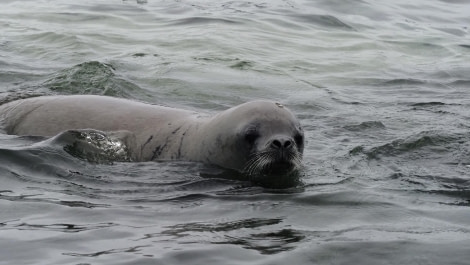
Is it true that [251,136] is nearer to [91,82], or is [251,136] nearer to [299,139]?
[299,139]

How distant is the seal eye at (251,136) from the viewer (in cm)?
617

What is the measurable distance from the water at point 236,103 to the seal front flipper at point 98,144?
0.33 ft

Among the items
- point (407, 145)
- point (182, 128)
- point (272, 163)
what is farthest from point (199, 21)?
point (272, 163)

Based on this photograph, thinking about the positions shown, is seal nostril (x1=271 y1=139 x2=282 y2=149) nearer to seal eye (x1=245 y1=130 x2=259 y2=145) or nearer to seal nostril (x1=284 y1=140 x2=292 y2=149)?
seal nostril (x1=284 y1=140 x2=292 y2=149)

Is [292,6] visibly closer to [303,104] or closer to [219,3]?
[219,3]

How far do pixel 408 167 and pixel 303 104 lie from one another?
2.71 meters

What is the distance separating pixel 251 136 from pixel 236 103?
3.09 m

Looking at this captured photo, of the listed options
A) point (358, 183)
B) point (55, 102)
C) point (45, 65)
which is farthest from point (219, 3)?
point (358, 183)

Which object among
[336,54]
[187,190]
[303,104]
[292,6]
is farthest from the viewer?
[292,6]

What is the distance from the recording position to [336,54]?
12547mm

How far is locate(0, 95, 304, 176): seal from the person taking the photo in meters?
6.10

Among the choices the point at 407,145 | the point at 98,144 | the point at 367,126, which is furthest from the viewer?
the point at 367,126

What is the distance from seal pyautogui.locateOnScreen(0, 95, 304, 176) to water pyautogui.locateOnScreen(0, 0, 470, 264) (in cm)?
19

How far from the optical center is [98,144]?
6.57 meters
